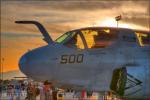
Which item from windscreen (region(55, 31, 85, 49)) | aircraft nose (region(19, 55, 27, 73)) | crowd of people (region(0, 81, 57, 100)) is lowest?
crowd of people (region(0, 81, 57, 100))

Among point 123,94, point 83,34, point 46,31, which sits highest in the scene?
point 46,31

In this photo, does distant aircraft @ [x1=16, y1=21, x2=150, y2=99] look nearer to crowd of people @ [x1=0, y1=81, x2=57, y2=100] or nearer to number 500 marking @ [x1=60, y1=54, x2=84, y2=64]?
number 500 marking @ [x1=60, y1=54, x2=84, y2=64]

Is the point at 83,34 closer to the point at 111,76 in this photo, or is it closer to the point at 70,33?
the point at 70,33

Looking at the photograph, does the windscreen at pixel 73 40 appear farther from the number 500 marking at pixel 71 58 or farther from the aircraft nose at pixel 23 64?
the aircraft nose at pixel 23 64

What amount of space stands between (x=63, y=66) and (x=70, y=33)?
4.28 feet

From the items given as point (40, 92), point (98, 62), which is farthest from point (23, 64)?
point (40, 92)

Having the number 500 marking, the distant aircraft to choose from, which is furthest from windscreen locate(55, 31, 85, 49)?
the number 500 marking

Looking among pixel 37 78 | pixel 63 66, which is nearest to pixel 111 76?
pixel 63 66

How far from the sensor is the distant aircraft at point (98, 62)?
12539mm

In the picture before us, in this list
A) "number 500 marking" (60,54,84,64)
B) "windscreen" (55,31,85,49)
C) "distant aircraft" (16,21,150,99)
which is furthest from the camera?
"windscreen" (55,31,85,49)

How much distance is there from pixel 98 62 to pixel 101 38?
2.60 feet

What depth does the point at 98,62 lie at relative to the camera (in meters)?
12.9

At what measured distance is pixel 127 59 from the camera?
12711 mm

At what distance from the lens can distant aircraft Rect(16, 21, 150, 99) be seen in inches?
494
